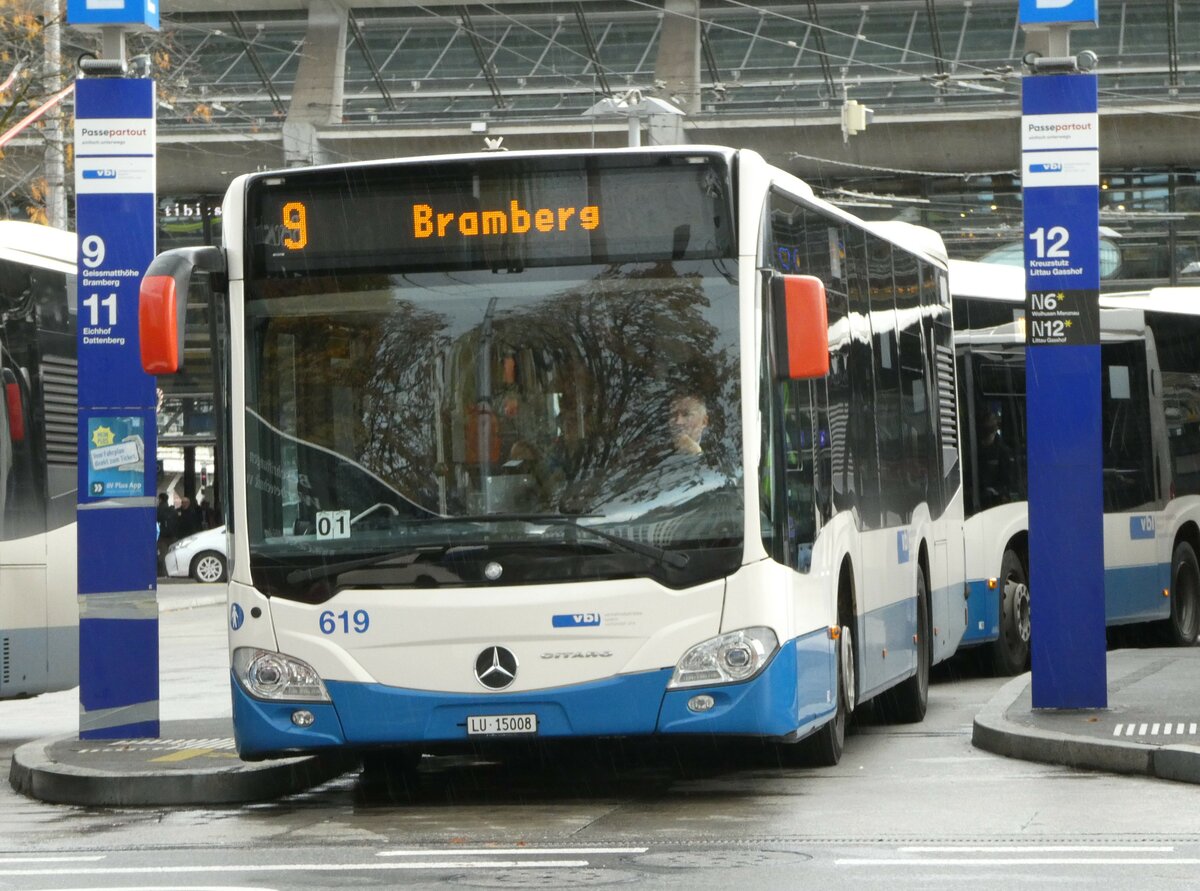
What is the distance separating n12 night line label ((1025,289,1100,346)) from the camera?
12414 mm

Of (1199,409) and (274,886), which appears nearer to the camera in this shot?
(274,886)

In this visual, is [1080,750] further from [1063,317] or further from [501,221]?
[501,221]

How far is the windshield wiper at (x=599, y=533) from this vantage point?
962 cm

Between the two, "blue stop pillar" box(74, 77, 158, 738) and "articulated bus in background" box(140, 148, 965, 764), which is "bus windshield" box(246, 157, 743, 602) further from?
"blue stop pillar" box(74, 77, 158, 738)

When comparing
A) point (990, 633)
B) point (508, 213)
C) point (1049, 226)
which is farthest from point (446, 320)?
point (990, 633)

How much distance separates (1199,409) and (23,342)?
1113 cm

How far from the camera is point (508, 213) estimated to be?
9.98m

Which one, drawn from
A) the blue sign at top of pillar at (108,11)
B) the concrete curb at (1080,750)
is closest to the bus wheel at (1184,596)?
the concrete curb at (1080,750)

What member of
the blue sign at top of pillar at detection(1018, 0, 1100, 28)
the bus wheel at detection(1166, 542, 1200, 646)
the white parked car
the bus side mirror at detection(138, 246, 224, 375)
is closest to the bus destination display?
the bus side mirror at detection(138, 246, 224, 375)

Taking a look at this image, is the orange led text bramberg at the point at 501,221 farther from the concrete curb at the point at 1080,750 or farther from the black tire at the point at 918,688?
the black tire at the point at 918,688

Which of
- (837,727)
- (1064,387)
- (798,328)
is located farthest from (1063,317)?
(798,328)

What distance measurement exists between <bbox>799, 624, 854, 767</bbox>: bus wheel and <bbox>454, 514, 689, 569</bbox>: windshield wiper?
70.6 inches

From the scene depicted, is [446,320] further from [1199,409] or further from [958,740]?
[1199,409]

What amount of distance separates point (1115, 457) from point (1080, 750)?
26.7 ft
